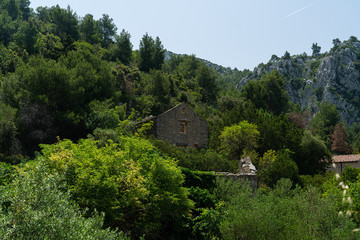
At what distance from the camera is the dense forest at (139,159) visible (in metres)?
10.3

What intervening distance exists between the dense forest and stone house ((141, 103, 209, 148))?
3.75 ft

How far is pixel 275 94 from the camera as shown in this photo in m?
53.2

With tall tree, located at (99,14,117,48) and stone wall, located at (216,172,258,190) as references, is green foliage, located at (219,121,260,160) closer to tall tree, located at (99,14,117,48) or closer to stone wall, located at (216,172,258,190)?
stone wall, located at (216,172,258,190)

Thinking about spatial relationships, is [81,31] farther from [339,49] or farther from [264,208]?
[339,49]

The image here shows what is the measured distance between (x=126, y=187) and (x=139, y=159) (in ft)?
7.58

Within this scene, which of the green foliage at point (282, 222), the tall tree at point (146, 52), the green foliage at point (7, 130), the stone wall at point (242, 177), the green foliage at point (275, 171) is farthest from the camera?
the tall tree at point (146, 52)

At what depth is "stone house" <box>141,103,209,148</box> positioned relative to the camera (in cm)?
2948

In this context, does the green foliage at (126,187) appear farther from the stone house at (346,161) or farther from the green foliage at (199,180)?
the stone house at (346,161)

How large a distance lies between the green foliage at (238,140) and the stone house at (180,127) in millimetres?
2952

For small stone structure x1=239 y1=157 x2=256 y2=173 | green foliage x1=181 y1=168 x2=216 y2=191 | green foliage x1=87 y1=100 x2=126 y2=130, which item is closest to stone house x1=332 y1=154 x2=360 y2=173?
small stone structure x1=239 y1=157 x2=256 y2=173

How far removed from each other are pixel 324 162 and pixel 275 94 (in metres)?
21.4

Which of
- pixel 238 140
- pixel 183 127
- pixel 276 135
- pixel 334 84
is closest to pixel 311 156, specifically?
pixel 276 135

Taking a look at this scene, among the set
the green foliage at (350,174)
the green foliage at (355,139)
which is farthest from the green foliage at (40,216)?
the green foliage at (355,139)

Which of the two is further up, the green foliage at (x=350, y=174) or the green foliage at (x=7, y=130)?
the green foliage at (x=7, y=130)
